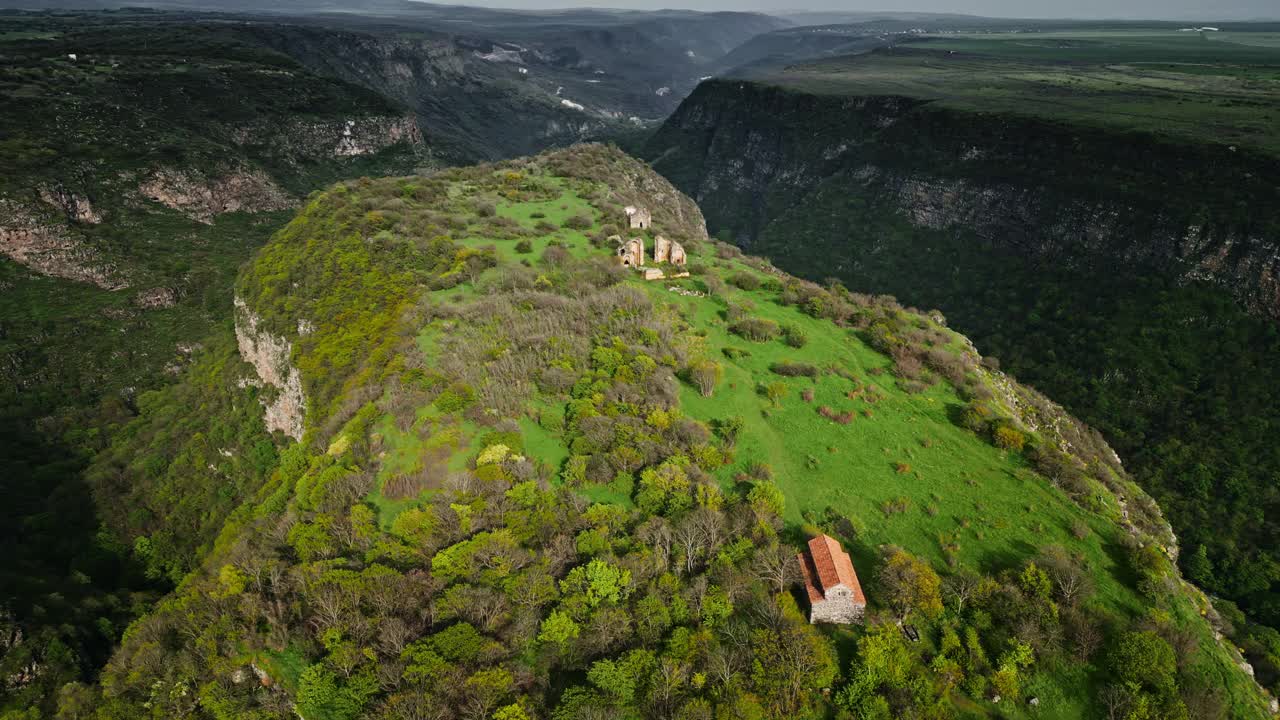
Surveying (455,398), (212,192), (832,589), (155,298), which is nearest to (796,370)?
(832,589)

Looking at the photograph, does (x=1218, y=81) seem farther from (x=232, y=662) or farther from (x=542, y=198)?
(x=232, y=662)

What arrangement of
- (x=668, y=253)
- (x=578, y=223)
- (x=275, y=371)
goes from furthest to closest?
(x=578, y=223) → (x=668, y=253) → (x=275, y=371)

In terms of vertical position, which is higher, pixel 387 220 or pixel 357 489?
pixel 387 220

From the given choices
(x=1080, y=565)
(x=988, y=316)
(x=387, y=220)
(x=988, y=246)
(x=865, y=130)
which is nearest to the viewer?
(x=1080, y=565)

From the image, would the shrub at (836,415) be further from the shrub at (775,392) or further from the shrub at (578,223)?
the shrub at (578,223)

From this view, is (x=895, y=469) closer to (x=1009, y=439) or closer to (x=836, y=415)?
(x=836, y=415)

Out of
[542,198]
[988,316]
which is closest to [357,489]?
[542,198]
